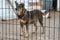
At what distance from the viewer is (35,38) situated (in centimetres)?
458

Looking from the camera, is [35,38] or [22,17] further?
[22,17]

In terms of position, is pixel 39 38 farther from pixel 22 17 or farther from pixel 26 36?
pixel 22 17

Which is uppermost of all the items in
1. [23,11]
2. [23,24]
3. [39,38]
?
[23,11]

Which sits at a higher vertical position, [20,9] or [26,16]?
[20,9]

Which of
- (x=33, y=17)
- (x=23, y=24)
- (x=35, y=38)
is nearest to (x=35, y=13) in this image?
(x=33, y=17)

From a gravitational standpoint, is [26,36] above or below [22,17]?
below

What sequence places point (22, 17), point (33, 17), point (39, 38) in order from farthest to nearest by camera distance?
point (33, 17)
point (22, 17)
point (39, 38)

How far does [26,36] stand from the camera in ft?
15.8

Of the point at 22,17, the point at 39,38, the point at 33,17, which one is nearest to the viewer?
the point at 39,38

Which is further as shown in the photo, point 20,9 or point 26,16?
point 26,16

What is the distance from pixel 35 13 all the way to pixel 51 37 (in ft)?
3.31

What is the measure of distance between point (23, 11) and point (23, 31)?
602mm

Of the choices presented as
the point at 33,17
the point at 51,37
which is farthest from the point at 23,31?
the point at 51,37

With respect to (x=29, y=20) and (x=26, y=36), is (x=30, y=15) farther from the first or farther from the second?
(x=26, y=36)
